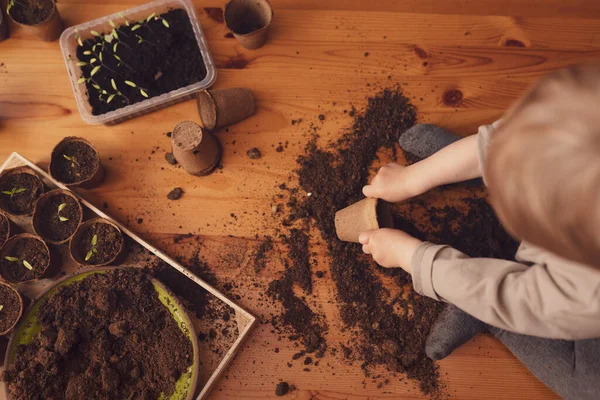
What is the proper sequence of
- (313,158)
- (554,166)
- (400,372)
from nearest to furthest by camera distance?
(554,166) → (400,372) → (313,158)

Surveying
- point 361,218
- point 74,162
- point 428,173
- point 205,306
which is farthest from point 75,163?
point 428,173

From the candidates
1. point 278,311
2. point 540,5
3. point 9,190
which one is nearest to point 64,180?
point 9,190

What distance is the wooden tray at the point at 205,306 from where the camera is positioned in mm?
1127

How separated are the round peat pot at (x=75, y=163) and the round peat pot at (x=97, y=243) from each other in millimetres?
114

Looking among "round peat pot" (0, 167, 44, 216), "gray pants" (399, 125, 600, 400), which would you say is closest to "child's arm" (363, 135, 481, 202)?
"gray pants" (399, 125, 600, 400)

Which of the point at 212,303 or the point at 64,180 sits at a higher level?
the point at 64,180

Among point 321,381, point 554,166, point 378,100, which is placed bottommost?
point 321,381

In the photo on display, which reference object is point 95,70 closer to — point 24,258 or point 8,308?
point 24,258

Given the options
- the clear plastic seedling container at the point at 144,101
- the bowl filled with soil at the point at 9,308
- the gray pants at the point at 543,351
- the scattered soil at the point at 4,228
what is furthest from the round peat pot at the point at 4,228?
the gray pants at the point at 543,351

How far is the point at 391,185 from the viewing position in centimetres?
114

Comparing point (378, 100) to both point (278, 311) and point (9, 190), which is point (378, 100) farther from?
point (9, 190)

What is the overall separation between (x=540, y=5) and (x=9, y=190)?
1.48 metres

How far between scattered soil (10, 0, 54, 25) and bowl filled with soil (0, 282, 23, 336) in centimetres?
69

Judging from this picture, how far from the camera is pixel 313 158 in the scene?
49.0 inches
